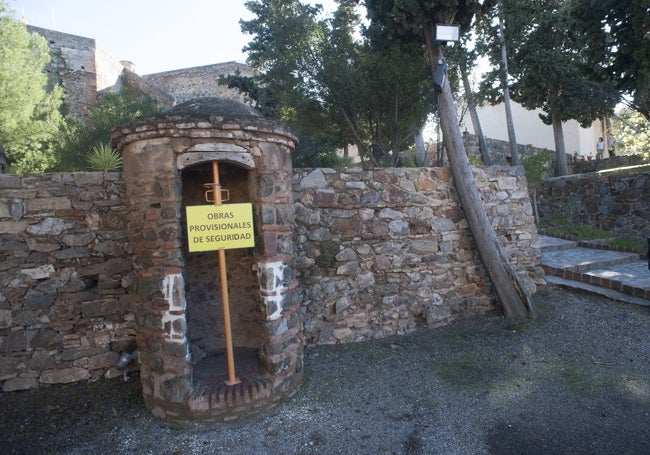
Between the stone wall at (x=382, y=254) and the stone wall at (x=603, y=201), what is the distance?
5746 mm

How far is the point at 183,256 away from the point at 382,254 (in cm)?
246

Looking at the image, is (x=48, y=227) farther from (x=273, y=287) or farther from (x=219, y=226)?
(x=273, y=287)

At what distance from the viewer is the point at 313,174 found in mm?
→ 4809

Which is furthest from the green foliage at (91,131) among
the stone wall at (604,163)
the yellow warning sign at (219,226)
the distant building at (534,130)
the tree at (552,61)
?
the distant building at (534,130)

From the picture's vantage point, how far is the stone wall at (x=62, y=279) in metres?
3.88

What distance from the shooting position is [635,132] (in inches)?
516

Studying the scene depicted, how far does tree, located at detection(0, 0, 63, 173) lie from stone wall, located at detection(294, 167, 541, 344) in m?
6.93

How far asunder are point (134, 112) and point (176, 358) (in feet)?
28.8

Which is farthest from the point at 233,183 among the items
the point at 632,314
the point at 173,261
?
the point at 632,314

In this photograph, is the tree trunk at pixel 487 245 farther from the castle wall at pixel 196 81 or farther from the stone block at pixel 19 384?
the castle wall at pixel 196 81

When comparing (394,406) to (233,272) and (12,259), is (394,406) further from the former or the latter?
(12,259)

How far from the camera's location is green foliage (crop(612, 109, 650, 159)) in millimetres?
12227

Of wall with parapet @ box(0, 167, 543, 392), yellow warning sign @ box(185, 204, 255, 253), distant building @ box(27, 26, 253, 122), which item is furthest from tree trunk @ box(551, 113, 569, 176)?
yellow warning sign @ box(185, 204, 255, 253)

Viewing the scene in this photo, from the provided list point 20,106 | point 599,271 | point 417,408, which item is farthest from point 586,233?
point 20,106
